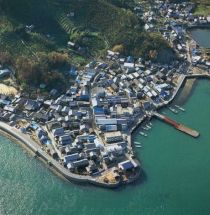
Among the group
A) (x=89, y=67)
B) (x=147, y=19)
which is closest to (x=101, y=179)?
(x=89, y=67)

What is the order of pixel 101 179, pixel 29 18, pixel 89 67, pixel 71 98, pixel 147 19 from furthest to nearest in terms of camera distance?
pixel 147 19 < pixel 29 18 < pixel 89 67 < pixel 71 98 < pixel 101 179

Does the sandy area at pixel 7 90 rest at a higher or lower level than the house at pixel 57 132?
higher

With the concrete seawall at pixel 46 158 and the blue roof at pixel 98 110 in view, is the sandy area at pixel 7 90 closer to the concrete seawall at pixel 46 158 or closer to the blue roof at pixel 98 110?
the concrete seawall at pixel 46 158

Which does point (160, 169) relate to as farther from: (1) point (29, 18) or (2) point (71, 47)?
(1) point (29, 18)

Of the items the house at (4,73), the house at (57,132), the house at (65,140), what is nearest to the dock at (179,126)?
the house at (65,140)

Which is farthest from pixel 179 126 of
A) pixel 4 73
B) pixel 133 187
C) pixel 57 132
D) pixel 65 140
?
pixel 4 73
